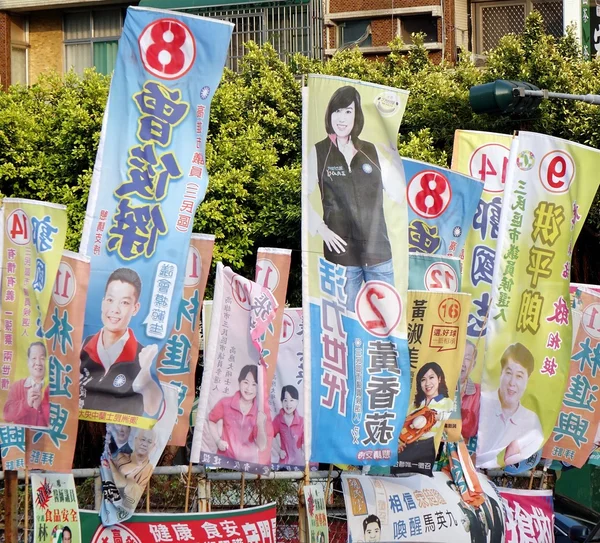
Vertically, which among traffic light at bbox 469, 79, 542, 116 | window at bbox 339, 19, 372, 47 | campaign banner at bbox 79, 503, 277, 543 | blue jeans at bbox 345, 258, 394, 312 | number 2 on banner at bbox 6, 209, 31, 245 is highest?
window at bbox 339, 19, 372, 47

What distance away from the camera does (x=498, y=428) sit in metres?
11.6

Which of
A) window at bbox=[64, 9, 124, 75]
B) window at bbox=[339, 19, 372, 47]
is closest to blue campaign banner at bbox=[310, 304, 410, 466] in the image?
window at bbox=[339, 19, 372, 47]

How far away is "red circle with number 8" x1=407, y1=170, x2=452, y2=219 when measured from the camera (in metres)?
11.6

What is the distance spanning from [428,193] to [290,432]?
267 centimetres

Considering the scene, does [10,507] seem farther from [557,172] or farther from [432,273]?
[557,172]

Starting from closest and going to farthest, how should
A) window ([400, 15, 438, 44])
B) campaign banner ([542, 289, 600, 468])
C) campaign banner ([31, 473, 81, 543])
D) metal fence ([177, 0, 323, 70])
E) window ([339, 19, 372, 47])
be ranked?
campaign banner ([31, 473, 81, 543]) < campaign banner ([542, 289, 600, 468]) < metal fence ([177, 0, 323, 70]) < window ([400, 15, 438, 44]) < window ([339, 19, 372, 47])

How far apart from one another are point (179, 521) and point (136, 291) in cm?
220

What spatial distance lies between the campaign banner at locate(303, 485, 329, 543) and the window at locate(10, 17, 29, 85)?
17.8 metres

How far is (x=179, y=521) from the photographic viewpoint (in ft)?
33.8

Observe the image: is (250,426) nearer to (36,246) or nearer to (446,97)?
(36,246)

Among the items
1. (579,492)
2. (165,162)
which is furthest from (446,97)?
(165,162)

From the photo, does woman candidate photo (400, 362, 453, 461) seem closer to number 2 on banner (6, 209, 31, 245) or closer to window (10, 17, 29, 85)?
number 2 on banner (6, 209, 31, 245)

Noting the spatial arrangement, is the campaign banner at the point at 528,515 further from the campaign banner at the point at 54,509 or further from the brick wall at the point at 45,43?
the brick wall at the point at 45,43

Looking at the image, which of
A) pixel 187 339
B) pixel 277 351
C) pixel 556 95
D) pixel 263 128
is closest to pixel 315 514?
pixel 277 351
